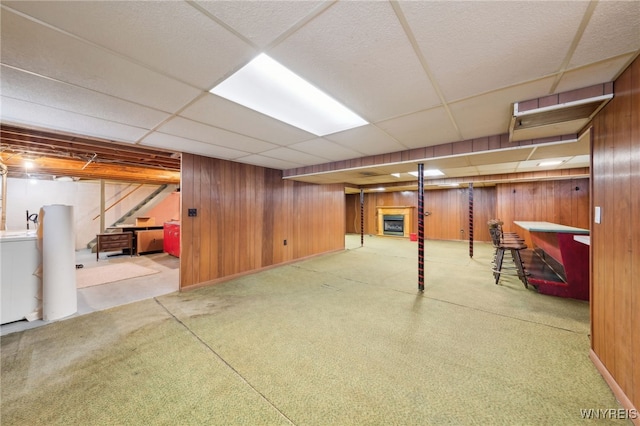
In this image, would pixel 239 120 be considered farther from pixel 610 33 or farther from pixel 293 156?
pixel 610 33

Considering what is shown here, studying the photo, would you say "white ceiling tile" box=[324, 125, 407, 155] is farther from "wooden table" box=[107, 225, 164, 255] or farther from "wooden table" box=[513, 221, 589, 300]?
"wooden table" box=[107, 225, 164, 255]

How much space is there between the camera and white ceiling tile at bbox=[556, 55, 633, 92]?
139cm

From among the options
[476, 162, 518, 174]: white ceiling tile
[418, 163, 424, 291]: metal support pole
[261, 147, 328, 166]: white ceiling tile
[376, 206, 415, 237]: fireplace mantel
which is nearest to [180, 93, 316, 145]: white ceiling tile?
[261, 147, 328, 166]: white ceiling tile

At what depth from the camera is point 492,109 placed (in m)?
2.08

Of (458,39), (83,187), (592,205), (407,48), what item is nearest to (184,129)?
(407,48)

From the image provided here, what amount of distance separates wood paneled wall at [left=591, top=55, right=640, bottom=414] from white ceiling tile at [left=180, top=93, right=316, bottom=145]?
2413mm

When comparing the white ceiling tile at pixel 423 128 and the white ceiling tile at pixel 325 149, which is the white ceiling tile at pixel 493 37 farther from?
the white ceiling tile at pixel 325 149

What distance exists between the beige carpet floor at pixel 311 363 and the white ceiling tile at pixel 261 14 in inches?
83.3

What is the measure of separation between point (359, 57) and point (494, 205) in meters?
8.83

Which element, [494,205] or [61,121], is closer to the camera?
[61,121]

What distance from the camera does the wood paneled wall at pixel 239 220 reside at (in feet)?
12.1

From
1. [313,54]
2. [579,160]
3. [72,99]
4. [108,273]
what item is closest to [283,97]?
[313,54]

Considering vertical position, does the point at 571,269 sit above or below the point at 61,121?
below

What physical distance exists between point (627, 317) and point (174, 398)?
2.87 m
